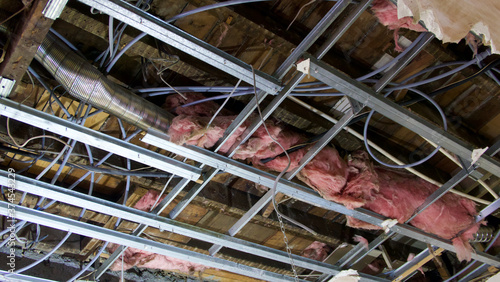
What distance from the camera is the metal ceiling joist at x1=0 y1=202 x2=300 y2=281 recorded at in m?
2.24

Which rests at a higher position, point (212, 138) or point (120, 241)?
point (212, 138)

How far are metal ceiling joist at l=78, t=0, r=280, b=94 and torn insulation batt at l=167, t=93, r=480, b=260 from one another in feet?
1.19

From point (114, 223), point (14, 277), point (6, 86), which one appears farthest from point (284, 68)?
point (14, 277)

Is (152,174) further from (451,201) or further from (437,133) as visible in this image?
(451,201)

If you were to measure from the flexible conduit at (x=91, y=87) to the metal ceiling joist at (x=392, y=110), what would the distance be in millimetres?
832

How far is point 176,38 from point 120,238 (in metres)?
1.35

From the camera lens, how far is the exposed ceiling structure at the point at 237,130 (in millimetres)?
1886

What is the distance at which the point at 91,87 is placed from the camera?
190 cm

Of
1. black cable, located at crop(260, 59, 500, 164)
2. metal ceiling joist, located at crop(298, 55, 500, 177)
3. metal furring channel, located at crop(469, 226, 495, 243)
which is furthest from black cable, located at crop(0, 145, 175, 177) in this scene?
metal furring channel, located at crop(469, 226, 495, 243)

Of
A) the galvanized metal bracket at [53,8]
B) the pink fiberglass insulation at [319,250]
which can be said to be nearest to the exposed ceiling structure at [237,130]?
the galvanized metal bracket at [53,8]

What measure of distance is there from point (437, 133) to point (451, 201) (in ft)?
2.92

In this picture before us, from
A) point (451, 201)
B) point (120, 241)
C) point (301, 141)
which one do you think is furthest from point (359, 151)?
point (120, 241)

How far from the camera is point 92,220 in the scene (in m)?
2.84

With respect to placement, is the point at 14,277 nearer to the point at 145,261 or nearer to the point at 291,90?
the point at 145,261
